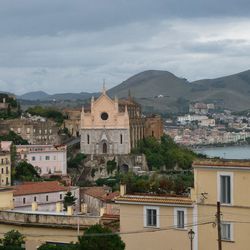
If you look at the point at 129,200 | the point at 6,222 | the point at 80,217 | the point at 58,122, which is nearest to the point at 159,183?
the point at 129,200

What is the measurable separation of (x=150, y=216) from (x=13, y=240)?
427 centimetres

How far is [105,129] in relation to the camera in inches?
4158

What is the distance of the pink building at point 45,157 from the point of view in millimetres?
90750

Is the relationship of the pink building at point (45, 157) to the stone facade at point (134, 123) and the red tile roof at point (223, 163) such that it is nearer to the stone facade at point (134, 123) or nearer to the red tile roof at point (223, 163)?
the stone facade at point (134, 123)

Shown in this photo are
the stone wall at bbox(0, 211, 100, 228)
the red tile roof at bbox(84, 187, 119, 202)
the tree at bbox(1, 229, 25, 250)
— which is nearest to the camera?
the tree at bbox(1, 229, 25, 250)

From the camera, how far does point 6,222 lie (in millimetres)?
26438

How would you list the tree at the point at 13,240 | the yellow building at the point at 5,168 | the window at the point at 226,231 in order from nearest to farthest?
the window at the point at 226,231 < the tree at the point at 13,240 < the yellow building at the point at 5,168

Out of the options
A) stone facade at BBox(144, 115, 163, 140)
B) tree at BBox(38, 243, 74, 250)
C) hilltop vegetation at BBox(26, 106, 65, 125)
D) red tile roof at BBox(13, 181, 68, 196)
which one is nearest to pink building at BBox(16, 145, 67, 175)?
stone facade at BBox(144, 115, 163, 140)

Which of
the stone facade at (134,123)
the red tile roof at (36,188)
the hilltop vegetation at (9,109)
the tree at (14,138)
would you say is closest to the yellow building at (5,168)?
the red tile roof at (36,188)

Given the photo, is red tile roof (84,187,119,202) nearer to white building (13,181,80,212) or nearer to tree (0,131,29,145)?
white building (13,181,80,212)

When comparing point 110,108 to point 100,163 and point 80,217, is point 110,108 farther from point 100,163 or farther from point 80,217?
point 80,217

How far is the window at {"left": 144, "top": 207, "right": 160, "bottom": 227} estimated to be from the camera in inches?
879

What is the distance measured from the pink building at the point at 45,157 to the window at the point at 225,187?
69.0 m

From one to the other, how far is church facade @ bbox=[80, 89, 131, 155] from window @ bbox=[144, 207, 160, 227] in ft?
266
